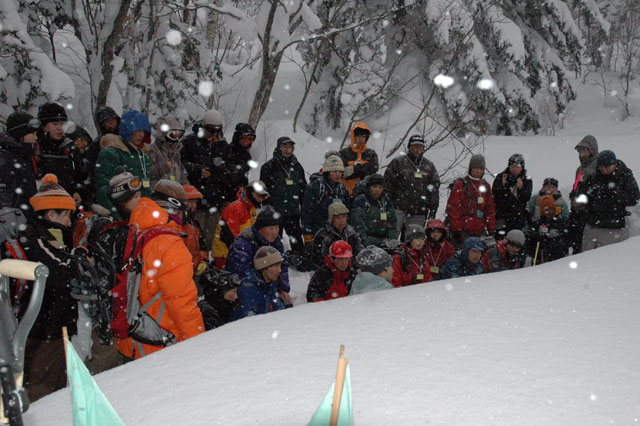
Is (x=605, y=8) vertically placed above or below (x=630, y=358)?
above

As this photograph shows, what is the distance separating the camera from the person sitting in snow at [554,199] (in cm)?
707

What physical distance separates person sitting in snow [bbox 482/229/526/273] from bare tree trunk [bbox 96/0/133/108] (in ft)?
18.0

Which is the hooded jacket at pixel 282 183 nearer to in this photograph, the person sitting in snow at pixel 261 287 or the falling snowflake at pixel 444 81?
the person sitting in snow at pixel 261 287

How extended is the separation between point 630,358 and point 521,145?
12678mm

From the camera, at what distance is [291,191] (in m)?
6.41

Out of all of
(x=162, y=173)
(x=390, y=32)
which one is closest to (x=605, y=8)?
(x=390, y=32)

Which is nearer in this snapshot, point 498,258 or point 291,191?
point 498,258

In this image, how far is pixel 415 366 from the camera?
2.08 meters

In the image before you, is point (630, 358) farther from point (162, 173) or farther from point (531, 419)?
point (162, 173)

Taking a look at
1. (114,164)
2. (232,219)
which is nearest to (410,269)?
(232,219)

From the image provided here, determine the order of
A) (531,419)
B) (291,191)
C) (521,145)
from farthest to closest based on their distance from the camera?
(521,145) < (291,191) < (531,419)

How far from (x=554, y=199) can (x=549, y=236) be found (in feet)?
2.39

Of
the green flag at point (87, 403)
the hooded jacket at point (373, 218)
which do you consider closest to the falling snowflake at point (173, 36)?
the hooded jacket at point (373, 218)

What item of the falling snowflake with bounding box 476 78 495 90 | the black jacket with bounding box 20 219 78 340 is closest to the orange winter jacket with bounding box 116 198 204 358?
the black jacket with bounding box 20 219 78 340
